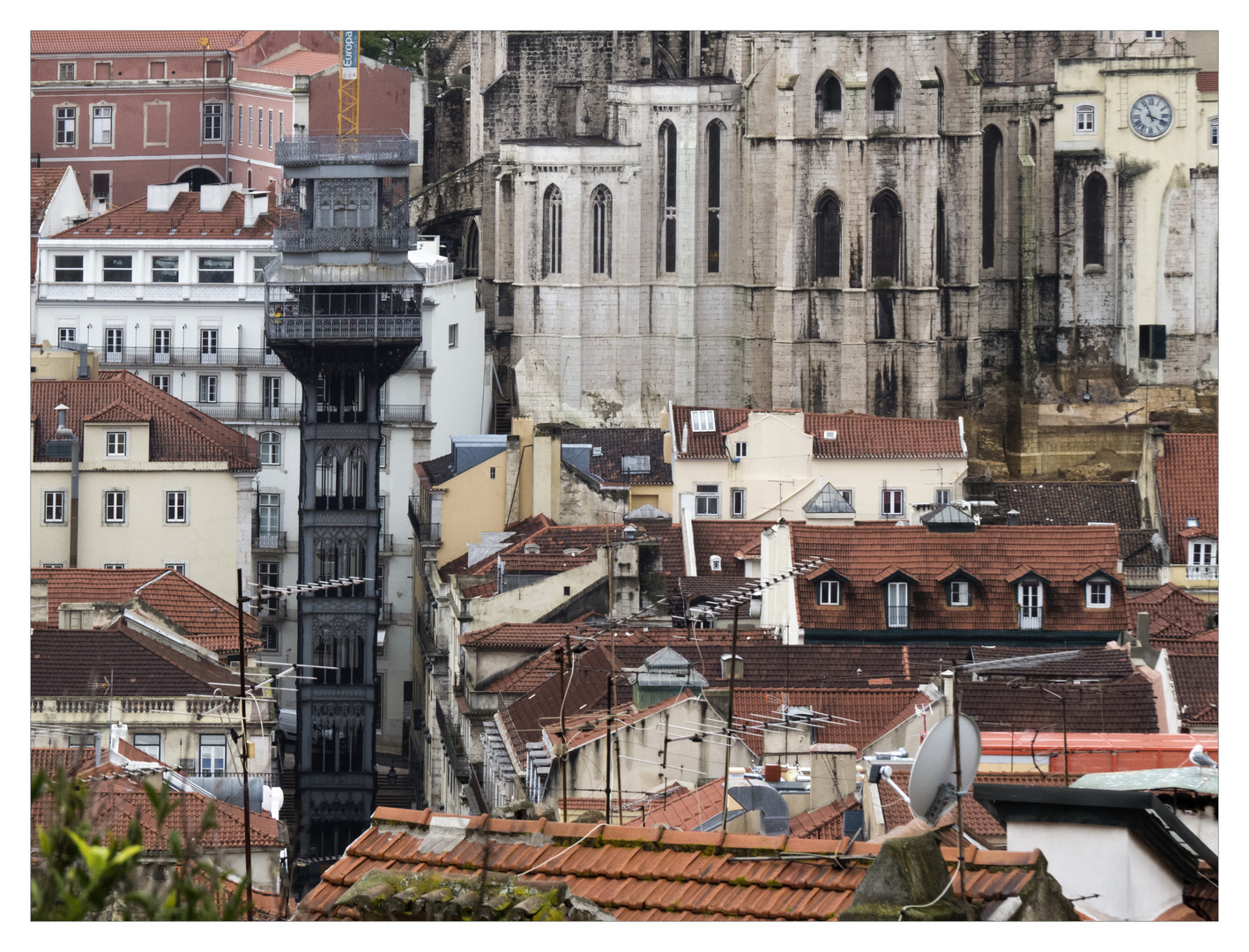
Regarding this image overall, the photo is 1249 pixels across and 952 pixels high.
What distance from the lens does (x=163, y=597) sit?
1257 inches

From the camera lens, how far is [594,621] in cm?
3209

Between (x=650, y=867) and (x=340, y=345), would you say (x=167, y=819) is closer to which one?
(x=650, y=867)

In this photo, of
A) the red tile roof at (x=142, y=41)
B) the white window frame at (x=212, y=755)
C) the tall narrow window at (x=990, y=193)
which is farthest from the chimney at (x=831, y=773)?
the tall narrow window at (x=990, y=193)

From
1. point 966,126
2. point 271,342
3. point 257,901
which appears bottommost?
point 257,901

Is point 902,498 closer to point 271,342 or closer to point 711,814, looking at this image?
point 271,342

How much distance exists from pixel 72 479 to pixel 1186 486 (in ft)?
54.0

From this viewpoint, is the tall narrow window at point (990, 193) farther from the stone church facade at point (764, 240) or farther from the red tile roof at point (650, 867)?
the red tile roof at point (650, 867)

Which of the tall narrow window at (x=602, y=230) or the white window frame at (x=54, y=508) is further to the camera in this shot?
the tall narrow window at (x=602, y=230)

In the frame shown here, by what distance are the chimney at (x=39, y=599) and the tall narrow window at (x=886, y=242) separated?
26.2 metres

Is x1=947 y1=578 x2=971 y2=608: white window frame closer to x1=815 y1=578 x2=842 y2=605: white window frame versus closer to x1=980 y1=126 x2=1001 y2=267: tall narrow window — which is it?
x1=815 y1=578 x2=842 y2=605: white window frame

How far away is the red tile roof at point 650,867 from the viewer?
13305mm
